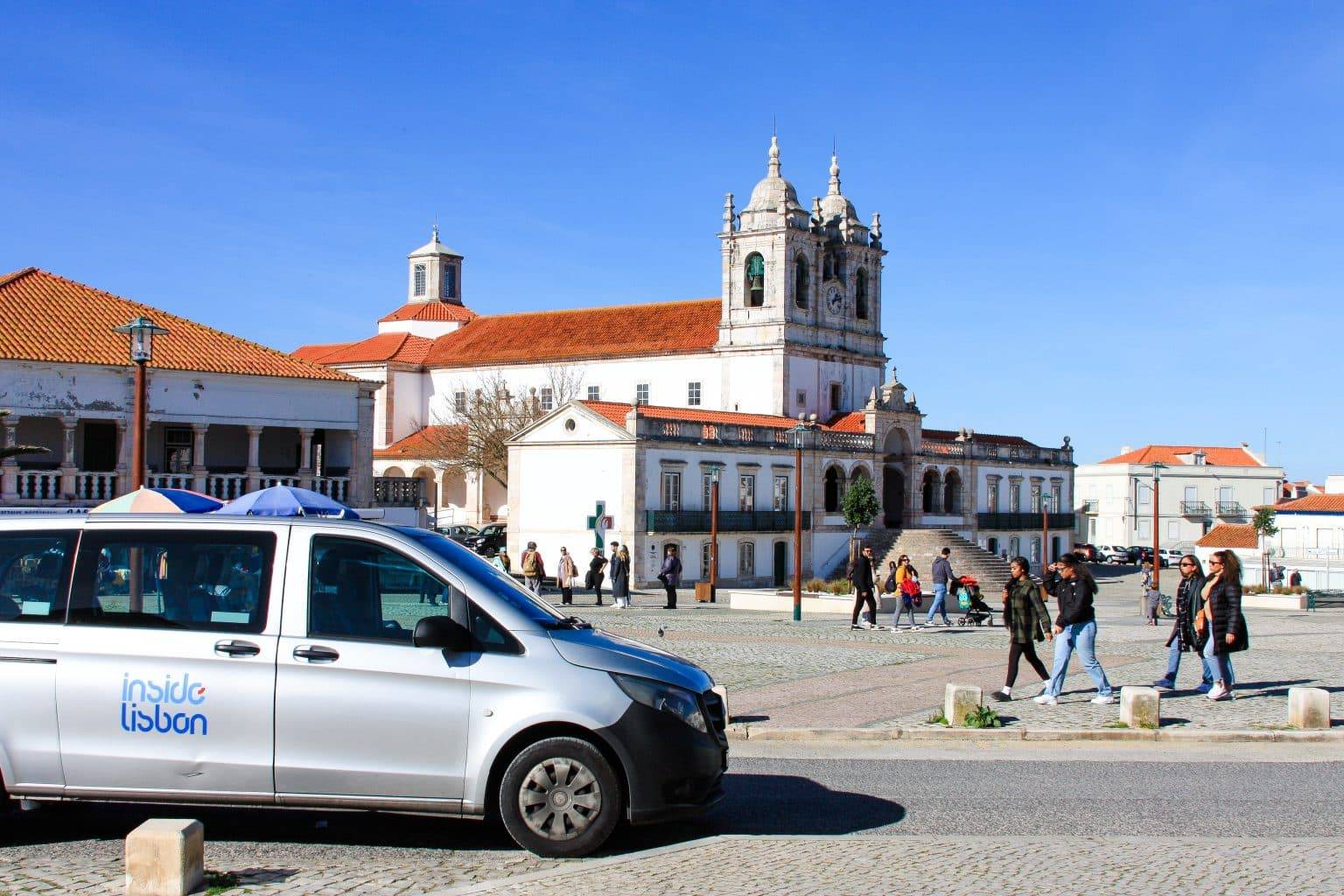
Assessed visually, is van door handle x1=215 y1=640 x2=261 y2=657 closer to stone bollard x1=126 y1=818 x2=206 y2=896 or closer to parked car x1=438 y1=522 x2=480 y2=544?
stone bollard x1=126 y1=818 x2=206 y2=896

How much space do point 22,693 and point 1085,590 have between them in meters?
10.0

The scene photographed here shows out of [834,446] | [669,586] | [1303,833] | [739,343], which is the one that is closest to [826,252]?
[739,343]

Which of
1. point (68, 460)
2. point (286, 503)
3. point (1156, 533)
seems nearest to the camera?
point (286, 503)

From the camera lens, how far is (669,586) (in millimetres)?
35594

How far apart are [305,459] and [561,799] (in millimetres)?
34574

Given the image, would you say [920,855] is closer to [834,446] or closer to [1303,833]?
[1303,833]

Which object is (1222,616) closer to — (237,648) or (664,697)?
(664,697)

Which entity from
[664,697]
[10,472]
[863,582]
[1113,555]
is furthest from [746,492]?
[664,697]

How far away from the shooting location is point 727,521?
5369 cm

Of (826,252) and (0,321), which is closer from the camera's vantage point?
(0,321)

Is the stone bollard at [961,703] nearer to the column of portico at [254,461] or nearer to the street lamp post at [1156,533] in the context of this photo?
the street lamp post at [1156,533]

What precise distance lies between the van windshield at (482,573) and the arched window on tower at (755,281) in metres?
57.4

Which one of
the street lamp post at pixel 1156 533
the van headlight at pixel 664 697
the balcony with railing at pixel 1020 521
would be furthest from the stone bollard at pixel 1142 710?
the balcony with railing at pixel 1020 521

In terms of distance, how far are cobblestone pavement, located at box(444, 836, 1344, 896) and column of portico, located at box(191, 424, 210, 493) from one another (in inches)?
1282
